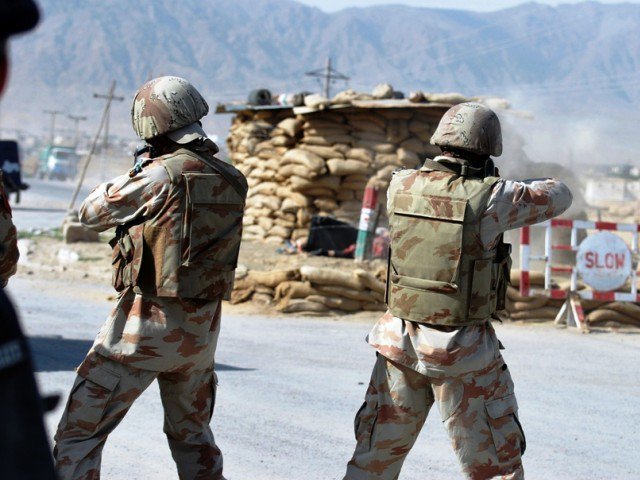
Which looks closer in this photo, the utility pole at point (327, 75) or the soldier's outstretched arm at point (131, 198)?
the soldier's outstretched arm at point (131, 198)

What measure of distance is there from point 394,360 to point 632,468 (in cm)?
180

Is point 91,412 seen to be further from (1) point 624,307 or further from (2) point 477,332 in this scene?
(1) point 624,307

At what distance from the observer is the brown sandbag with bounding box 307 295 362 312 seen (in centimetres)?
888

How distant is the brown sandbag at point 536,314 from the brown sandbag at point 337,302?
1458 millimetres

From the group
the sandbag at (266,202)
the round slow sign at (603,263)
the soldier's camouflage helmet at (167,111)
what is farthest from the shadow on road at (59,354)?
the sandbag at (266,202)

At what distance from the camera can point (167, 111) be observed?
3.29 m

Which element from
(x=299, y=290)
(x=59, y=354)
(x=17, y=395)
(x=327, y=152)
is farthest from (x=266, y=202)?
(x=17, y=395)

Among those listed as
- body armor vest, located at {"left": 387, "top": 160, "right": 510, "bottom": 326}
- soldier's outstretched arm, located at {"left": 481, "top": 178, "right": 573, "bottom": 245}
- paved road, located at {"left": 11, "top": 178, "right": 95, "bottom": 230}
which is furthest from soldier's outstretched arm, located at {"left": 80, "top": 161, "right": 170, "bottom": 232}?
paved road, located at {"left": 11, "top": 178, "right": 95, "bottom": 230}

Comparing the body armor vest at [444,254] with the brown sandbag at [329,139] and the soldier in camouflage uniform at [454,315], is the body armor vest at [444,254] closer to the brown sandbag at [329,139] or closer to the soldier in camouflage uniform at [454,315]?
the soldier in camouflage uniform at [454,315]

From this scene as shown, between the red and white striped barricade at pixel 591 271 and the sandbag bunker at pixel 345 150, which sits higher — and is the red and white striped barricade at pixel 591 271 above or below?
below

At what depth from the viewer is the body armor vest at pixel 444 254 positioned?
3164 millimetres

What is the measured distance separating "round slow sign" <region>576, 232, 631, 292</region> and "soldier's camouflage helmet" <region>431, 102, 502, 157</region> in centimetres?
559

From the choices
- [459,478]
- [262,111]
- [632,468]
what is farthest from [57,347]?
[262,111]

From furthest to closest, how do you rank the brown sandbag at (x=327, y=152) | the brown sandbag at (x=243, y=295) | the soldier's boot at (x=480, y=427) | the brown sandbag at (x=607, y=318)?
the brown sandbag at (x=327, y=152) → the brown sandbag at (x=243, y=295) → the brown sandbag at (x=607, y=318) → the soldier's boot at (x=480, y=427)
